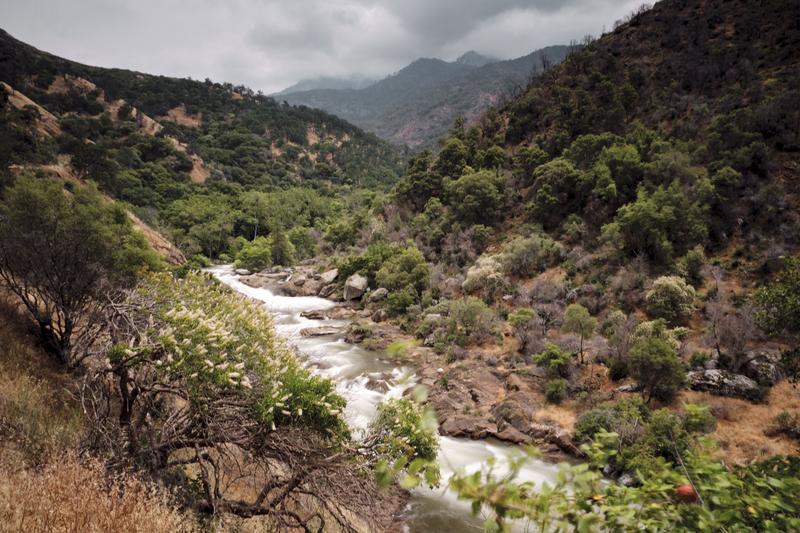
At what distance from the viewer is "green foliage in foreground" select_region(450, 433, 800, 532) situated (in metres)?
1.58

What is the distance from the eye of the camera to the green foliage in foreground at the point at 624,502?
1.58 m

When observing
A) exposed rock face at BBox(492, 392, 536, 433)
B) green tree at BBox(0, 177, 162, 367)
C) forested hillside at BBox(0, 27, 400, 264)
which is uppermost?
forested hillside at BBox(0, 27, 400, 264)

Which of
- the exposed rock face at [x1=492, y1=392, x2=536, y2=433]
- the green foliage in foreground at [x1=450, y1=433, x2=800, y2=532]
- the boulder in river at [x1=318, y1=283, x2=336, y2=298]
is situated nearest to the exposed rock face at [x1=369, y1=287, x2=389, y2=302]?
the boulder in river at [x1=318, y1=283, x2=336, y2=298]

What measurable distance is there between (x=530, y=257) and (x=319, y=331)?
14.4 metres

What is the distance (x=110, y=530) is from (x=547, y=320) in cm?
1962

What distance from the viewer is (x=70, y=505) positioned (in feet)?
12.8

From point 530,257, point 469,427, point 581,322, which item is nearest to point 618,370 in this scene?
point 581,322

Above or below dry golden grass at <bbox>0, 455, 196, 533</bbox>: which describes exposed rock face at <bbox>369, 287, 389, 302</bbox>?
below

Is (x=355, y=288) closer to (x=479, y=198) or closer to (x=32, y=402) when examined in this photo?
(x=479, y=198)

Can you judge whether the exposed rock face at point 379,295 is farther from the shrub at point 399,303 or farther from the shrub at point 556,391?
the shrub at point 556,391

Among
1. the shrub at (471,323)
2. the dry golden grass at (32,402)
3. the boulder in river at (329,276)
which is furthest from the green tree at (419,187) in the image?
the dry golden grass at (32,402)

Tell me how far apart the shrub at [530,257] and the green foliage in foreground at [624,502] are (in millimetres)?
25160

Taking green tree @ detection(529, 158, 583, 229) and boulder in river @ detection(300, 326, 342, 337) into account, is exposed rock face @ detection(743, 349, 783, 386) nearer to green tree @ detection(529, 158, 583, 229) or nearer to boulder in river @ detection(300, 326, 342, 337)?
green tree @ detection(529, 158, 583, 229)

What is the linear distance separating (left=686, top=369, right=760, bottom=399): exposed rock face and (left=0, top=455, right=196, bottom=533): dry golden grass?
16363 mm
